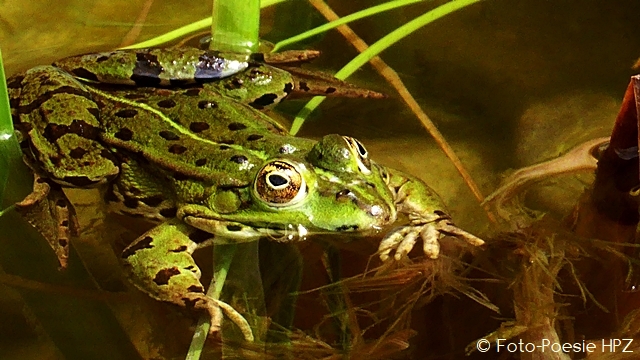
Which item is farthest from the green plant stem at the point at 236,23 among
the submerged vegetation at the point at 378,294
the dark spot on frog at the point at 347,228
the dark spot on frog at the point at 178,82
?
the dark spot on frog at the point at 347,228

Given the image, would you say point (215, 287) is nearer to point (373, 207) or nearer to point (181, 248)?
point (181, 248)

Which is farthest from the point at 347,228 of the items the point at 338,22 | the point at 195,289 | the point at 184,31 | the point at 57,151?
the point at 184,31

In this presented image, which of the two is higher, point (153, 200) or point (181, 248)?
point (153, 200)

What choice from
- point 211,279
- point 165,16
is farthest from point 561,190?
point 165,16

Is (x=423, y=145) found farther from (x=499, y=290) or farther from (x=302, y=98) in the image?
(x=499, y=290)

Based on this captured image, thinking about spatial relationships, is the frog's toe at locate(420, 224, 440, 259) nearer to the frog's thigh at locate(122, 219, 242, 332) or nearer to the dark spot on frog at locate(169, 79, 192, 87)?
the frog's thigh at locate(122, 219, 242, 332)

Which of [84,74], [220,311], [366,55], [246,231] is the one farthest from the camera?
[366,55]

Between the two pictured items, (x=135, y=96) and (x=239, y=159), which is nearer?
(x=239, y=159)

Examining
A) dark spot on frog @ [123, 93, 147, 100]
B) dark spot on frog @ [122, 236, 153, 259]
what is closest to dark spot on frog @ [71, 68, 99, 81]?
dark spot on frog @ [123, 93, 147, 100]

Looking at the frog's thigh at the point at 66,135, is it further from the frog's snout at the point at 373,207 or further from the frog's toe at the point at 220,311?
the frog's snout at the point at 373,207
